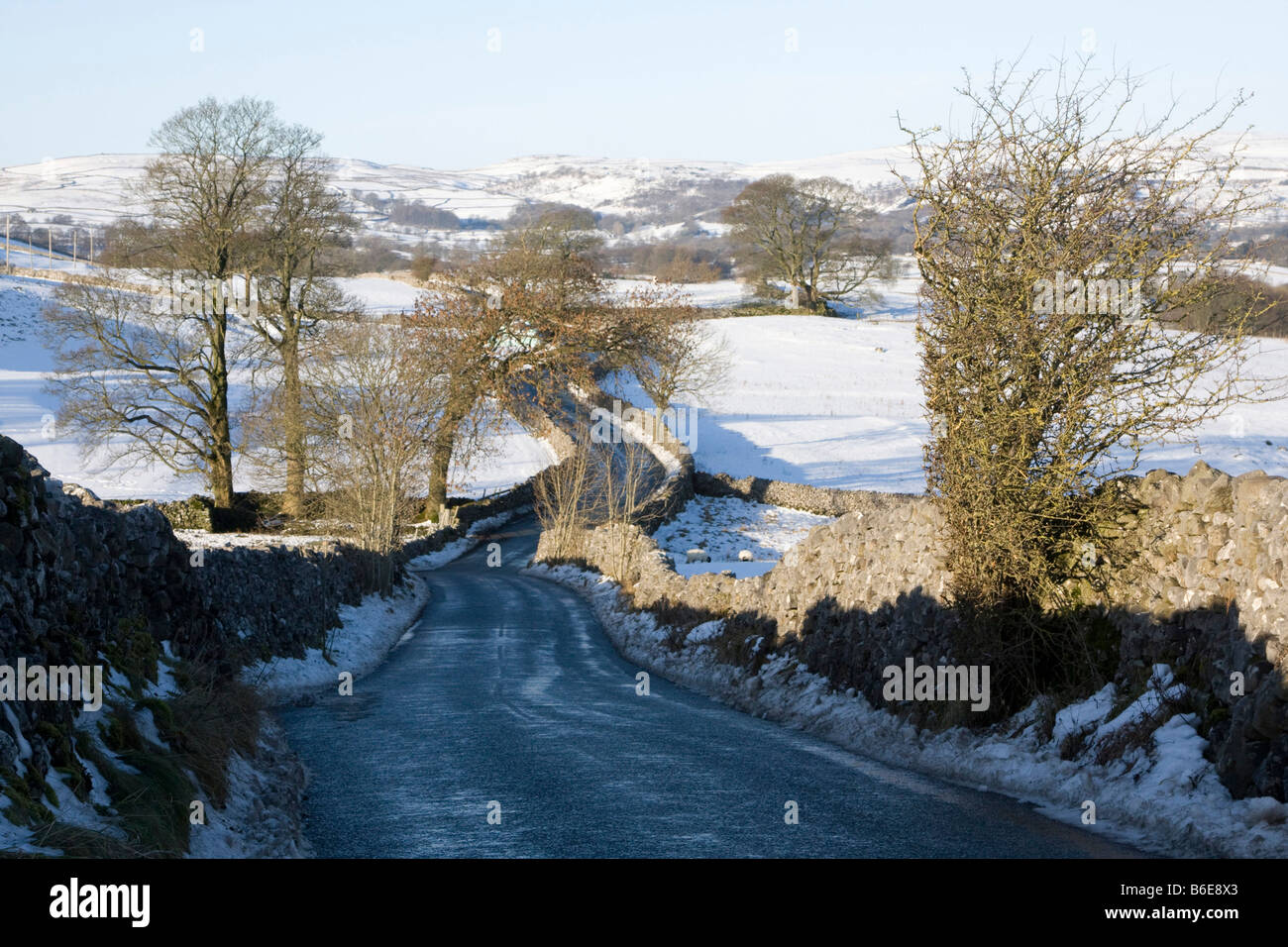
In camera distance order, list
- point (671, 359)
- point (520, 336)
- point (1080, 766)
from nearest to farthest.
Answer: point (1080, 766)
point (520, 336)
point (671, 359)

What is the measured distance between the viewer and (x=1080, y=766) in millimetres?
9219

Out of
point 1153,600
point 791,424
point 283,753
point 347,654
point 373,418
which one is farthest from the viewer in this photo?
point 791,424

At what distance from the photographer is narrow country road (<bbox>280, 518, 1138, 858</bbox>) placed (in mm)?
7836

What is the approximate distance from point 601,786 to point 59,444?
46417 mm

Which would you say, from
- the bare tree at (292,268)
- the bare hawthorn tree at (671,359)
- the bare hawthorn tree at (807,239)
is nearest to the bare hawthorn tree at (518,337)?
the bare hawthorn tree at (671,359)

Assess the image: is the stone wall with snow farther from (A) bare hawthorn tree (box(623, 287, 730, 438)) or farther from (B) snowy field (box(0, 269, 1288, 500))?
(A) bare hawthorn tree (box(623, 287, 730, 438))

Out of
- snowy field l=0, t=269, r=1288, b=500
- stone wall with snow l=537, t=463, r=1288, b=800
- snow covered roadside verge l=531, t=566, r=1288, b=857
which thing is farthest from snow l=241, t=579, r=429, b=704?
snowy field l=0, t=269, r=1288, b=500

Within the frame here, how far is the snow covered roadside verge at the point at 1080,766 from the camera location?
7.36 m

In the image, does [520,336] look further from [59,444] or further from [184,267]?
[59,444]

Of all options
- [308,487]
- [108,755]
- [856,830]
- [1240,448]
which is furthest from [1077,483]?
[1240,448]

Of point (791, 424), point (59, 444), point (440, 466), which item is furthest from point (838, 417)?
point (59, 444)

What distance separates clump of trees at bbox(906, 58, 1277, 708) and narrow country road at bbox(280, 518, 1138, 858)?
7.73 ft

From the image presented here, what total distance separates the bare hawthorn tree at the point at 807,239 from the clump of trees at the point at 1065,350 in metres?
84.4

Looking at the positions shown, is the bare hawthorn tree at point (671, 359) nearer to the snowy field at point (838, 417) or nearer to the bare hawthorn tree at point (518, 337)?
the bare hawthorn tree at point (518, 337)
